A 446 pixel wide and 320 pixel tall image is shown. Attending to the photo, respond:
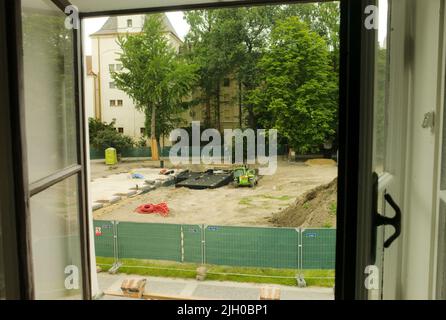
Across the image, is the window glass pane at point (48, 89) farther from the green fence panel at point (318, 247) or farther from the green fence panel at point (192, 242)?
the green fence panel at point (318, 247)

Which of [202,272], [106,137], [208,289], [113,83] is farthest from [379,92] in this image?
[113,83]

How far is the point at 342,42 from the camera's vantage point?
606 mm

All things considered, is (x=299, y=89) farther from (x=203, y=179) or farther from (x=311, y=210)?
(x=203, y=179)

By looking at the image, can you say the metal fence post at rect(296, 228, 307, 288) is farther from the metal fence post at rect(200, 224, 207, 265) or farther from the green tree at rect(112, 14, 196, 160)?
the green tree at rect(112, 14, 196, 160)

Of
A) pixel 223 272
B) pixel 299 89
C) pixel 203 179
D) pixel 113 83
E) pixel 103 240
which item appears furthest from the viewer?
pixel 113 83

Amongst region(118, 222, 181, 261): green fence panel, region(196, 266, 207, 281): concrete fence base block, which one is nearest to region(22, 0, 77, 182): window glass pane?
region(118, 222, 181, 261): green fence panel

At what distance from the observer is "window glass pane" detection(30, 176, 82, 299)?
1298mm

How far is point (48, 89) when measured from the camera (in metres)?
1.42

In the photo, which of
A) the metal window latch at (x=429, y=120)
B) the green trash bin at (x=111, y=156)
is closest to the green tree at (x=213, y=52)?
the green trash bin at (x=111, y=156)

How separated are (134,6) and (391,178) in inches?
70.2

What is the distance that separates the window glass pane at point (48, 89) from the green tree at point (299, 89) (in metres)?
8.30

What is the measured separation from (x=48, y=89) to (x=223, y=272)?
12.5 feet
